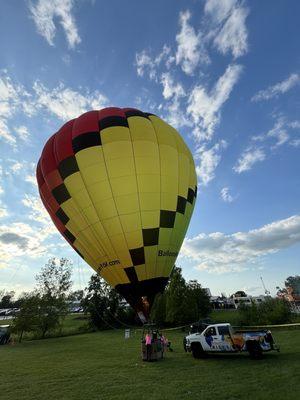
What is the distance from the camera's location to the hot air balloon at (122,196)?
41.1 ft

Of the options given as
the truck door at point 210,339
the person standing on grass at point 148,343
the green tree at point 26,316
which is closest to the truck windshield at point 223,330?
the truck door at point 210,339

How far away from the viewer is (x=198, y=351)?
13703 millimetres

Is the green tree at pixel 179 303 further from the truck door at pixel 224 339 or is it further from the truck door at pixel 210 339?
the truck door at pixel 224 339

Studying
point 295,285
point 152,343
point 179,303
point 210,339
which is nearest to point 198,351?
point 210,339

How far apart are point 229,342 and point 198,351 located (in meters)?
1.77

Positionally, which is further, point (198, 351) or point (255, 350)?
point (198, 351)

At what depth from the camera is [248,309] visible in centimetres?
2933

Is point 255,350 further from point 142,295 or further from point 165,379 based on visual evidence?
point 142,295

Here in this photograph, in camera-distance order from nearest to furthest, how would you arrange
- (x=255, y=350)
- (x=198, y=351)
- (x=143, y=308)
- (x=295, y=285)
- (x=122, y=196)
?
(x=255, y=350) → (x=143, y=308) → (x=122, y=196) → (x=198, y=351) → (x=295, y=285)

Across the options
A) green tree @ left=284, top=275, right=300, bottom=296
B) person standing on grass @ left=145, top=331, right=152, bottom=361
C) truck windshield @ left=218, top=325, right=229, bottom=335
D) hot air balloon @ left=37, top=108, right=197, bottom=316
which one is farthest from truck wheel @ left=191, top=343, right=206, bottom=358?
green tree @ left=284, top=275, right=300, bottom=296

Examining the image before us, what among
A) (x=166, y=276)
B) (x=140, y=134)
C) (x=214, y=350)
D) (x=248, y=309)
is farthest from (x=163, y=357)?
(x=248, y=309)

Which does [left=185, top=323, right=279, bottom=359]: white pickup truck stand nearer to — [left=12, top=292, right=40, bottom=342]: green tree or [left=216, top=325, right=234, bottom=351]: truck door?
[left=216, top=325, right=234, bottom=351]: truck door

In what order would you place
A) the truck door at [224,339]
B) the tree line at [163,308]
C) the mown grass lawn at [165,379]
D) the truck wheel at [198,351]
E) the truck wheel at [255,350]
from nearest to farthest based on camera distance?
1. the mown grass lawn at [165,379]
2. the truck wheel at [255,350]
3. the truck door at [224,339]
4. the truck wheel at [198,351]
5. the tree line at [163,308]

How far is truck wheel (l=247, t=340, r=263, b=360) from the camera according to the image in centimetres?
1204
